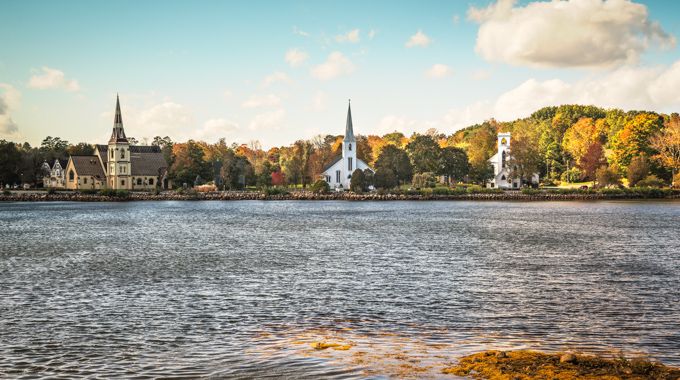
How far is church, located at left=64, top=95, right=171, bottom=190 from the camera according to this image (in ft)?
398

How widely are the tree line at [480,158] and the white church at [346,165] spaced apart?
6094mm

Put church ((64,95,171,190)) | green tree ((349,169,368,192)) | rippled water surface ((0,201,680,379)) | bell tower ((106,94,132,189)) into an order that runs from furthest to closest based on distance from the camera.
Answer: church ((64,95,171,190))
bell tower ((106,94,132,189))
green tree ((349,169,368,192))
rippled water surface ((0,201,680,379))

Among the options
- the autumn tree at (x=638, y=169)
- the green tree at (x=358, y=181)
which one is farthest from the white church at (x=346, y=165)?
the autumn tree at (x=638, y=169)

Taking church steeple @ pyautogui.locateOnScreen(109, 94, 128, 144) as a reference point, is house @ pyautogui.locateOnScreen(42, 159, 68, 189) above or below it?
below

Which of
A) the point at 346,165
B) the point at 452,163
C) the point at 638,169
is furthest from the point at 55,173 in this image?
the point at 638,169

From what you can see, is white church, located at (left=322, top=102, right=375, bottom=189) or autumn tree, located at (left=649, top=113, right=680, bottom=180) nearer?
autumn tree, located at (left=649, top=113, right=680, bottom=180)

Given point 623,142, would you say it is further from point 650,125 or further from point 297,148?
point 297,148

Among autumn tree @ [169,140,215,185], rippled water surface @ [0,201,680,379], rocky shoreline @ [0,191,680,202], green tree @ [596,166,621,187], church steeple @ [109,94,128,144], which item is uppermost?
church steeple @ [109,94,128,144]

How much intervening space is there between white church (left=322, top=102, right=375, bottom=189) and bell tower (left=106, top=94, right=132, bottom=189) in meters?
45.3

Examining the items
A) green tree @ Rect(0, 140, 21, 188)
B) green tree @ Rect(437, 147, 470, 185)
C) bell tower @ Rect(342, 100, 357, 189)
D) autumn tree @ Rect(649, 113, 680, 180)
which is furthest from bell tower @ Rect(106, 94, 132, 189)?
autumn tree @ Rect(649, 113, 680, 180)

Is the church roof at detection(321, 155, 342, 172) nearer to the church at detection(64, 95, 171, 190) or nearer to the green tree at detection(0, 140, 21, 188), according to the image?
the church at detection(64, 95, 171, 190)

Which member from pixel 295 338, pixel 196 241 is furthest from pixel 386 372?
pixel 196 241

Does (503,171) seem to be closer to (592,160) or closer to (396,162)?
(592,160)

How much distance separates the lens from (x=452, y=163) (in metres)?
119
